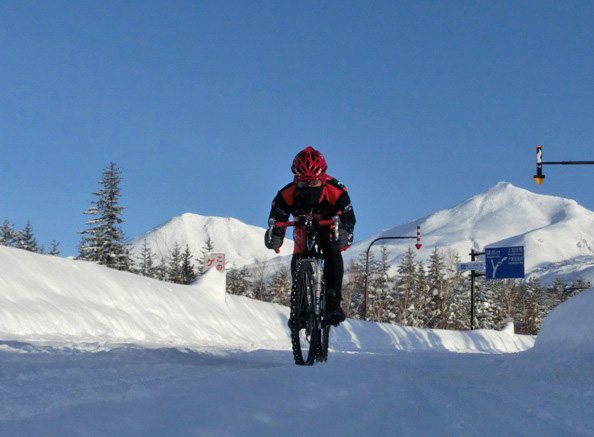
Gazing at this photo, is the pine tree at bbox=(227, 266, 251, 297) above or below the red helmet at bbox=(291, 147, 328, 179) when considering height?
above

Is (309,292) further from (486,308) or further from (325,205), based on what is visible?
(486,308)

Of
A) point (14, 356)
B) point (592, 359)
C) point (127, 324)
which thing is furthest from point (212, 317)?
point (14, 356)

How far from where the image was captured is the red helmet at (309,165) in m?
6.37

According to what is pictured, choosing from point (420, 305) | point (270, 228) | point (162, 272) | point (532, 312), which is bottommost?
point (532, 312)

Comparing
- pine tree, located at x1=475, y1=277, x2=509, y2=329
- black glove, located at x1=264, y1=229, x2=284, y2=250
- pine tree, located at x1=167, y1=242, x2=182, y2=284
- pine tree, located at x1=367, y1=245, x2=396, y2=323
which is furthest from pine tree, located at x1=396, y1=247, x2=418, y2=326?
black glove, located at x1=264, y1=229, x2=284, y2=250

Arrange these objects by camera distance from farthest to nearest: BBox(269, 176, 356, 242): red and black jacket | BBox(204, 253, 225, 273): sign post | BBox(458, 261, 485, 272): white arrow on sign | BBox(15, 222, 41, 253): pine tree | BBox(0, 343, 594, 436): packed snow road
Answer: BBox(15, 222, 41, 253): pine tree < BBox(458, 261, 485, 272): white arrow on sign < BBox(204, 253, 225, 273): sign post < BBox(269, 176, 356, 242): red and black jacket < BBox(0, 343, 594, 436): packed snow road

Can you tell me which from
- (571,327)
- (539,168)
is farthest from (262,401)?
(539,168)

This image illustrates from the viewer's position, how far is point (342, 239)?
6.42 meters

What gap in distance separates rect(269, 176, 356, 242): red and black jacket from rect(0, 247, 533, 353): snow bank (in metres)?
2.39

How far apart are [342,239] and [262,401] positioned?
11.3 feet

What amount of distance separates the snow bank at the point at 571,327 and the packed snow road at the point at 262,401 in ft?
17.4

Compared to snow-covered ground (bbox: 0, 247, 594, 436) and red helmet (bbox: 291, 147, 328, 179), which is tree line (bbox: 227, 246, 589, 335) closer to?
snow-covered ground (bbox: 0, 247, 594, 436)

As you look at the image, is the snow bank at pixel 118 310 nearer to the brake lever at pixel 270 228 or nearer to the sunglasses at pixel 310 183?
the brake lever at pixel 270 228

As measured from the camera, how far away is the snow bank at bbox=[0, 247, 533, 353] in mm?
9945
